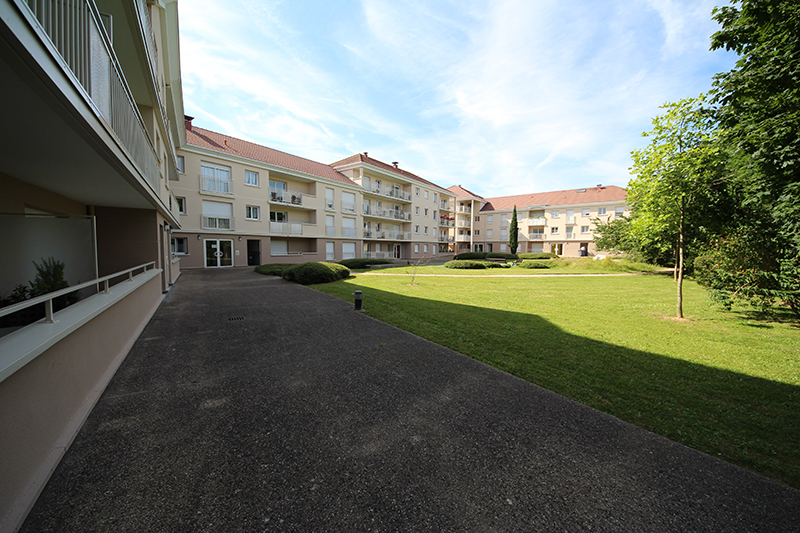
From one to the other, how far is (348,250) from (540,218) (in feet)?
104

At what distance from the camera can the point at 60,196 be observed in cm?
685

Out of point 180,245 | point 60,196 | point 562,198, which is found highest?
point 562,198

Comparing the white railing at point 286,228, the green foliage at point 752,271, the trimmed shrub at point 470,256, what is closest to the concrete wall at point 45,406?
the green foliage at point 752,271

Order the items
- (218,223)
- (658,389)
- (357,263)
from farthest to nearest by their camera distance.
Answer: (357,263) < (218,223) < (658,389)

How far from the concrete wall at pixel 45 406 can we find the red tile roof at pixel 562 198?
51.5 metres

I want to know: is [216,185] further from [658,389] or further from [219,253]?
[658,389]

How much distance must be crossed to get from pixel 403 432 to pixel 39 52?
4190 millimetres

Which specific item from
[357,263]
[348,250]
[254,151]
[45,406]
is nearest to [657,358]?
[45,406]

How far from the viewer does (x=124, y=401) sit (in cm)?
373

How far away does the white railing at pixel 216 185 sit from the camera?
71.9 ft

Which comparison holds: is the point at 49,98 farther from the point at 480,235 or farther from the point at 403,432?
the point at 480,235

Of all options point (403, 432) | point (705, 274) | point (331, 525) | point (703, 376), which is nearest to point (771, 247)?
point (705, 274)

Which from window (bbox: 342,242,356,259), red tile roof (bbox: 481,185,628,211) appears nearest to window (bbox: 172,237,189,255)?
window (bbox: 342,242,356,259)

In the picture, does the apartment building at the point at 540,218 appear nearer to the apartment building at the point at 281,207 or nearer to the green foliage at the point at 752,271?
the apartment building at the point at 281,207
